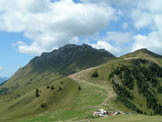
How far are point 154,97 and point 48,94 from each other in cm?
8869

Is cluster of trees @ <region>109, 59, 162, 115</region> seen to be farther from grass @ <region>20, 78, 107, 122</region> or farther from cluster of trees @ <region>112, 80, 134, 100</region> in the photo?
grass @ <region>20, 78, 107, 122</region>

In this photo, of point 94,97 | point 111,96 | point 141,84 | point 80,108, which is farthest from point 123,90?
point 80,108

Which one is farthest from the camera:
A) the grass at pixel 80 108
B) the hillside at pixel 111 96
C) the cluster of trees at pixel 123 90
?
the cluster of trees at pixel 123 90

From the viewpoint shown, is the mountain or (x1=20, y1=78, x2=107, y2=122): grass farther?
the mountain

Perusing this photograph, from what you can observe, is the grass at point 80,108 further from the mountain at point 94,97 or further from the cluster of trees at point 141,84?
the cluster of trees at point 141,84

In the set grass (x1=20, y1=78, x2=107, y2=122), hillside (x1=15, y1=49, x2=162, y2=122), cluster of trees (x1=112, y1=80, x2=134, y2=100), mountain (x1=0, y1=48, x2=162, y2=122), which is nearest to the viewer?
grass (x1=20, y1=78, x2=107, y2=122)

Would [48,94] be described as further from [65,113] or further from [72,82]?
[65,113]

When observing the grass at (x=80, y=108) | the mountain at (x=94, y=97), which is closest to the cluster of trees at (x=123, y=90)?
the mountain at (x=94, y=97)

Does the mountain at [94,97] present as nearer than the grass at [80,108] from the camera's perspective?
No

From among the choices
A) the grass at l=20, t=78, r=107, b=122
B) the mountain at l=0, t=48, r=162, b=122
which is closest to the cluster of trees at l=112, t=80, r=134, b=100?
the mountain at l=0, t=48, r=162, b=122

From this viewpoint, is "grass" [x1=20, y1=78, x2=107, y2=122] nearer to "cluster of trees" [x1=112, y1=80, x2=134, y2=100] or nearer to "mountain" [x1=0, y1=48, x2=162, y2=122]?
"mountain" [x1=0, y1=48, x2=162, y2=122]

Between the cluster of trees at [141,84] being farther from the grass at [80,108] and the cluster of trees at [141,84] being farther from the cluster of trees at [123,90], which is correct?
the grass at [80,108]

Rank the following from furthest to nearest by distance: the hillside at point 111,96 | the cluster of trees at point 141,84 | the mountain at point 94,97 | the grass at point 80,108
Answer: the cluster of trees at point 141,84 → the mountain at point 94,97 → the hillside at point 111,96 → the grass at point 80,108

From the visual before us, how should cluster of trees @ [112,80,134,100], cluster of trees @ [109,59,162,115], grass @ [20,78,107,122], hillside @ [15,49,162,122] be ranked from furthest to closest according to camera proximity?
cluster of trees @ [109,59,162,115] → cluster of trees @ [112,80,134,100] → hillside @ [15,49,162,122] → grass @ [20,78,107,122]
